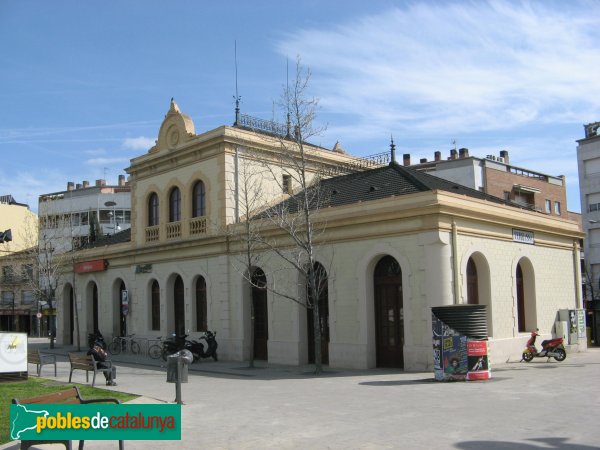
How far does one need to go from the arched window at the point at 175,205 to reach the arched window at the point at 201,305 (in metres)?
3.13

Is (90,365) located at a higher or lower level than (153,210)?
lower

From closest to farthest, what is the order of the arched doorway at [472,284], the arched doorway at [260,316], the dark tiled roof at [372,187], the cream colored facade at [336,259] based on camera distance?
1. the cream colored facade at [336,259]
2. the arched doorway at [472,284]
3. the dark tiled roof at [372,187]
4. the arched doorway at [260,316]

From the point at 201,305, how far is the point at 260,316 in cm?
353

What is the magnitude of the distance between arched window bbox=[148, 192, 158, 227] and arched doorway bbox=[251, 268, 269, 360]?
24.9 ft

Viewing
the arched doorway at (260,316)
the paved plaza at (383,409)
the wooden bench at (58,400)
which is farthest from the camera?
the arched doorway at (260,316)

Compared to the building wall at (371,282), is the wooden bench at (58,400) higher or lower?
lower

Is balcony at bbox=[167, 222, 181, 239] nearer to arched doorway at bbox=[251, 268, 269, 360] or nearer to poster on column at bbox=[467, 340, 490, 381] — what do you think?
arched doorway at bbox=[251, 268, 269, 360]

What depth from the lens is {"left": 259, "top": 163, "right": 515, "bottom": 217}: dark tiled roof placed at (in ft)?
71.9

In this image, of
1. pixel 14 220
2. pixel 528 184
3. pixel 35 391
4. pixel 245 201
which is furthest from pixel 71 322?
pixel 528 184

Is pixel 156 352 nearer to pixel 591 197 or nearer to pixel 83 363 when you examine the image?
pixel 83 363

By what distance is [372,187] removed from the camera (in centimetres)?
2309

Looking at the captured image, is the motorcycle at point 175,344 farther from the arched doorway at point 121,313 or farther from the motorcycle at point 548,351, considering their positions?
the motorcycle at point 548,351

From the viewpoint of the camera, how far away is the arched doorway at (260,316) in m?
24.9

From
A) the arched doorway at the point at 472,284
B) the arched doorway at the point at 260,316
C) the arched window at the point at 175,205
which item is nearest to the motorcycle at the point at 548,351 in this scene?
the arched doorway at the point at 472,284
